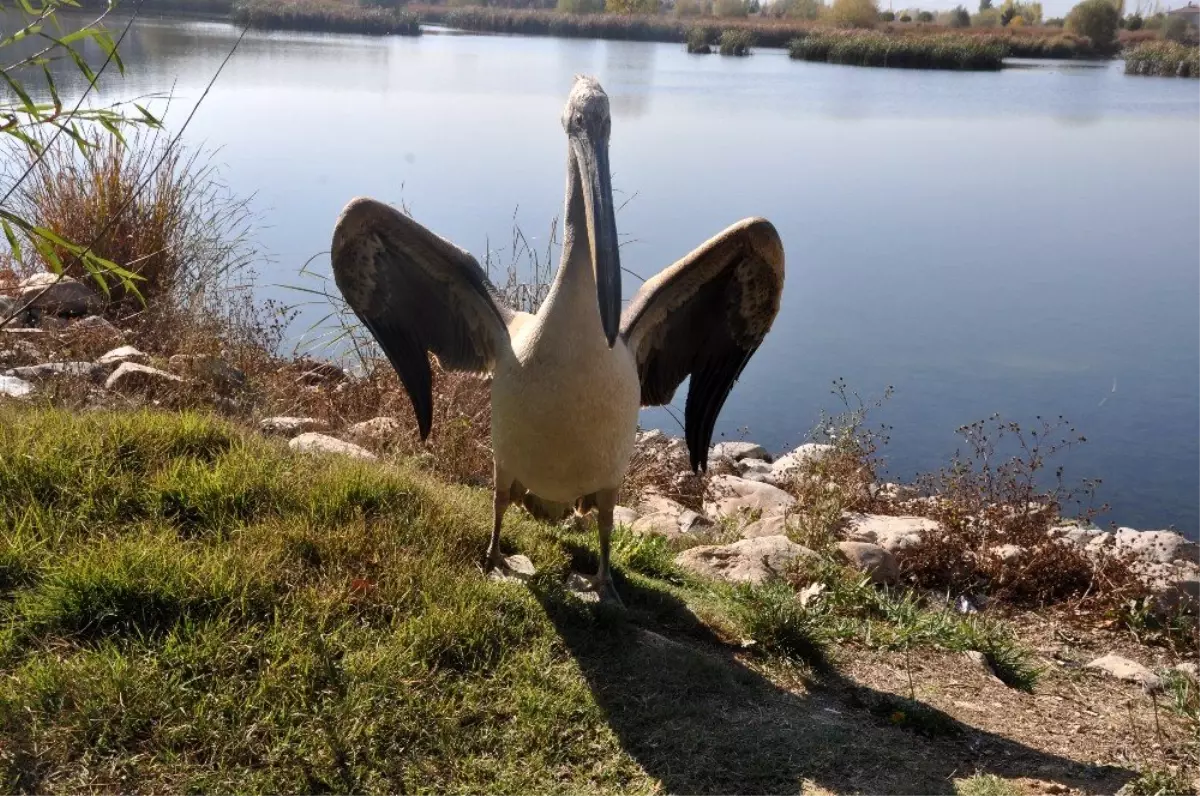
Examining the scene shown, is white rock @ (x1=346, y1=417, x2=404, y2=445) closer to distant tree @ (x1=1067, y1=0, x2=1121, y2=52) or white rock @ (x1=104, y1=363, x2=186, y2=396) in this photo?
white rock @ (x1=104, y1=363, x2=186, y2=396)

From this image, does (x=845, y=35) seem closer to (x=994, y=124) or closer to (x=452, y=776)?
(x=994, y=124)

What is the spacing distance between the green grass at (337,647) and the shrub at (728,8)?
3041cm

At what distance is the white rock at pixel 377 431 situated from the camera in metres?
6.61

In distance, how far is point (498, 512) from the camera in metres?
4.81

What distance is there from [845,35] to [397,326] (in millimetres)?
31066

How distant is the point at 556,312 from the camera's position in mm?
4344

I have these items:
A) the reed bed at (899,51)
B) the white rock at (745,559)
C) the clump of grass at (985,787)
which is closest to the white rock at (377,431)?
the white rock at (745,559)

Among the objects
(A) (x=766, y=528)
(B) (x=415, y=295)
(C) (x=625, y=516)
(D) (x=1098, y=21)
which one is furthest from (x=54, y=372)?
(D) (x=1098, y=21)

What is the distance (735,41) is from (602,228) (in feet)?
98.7

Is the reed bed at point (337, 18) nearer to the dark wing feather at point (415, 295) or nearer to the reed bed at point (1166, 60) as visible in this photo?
the dark wing feather at point (415, 295)

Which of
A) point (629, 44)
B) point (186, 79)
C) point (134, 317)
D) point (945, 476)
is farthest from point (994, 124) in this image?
point (134, 317)

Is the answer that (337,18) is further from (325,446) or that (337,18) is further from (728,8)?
(325,446)

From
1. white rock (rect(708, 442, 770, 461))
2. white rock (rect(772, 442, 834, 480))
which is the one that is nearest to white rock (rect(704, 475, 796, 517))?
white rock (rect(772, 442, 834, 480))

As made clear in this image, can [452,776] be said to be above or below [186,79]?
below
